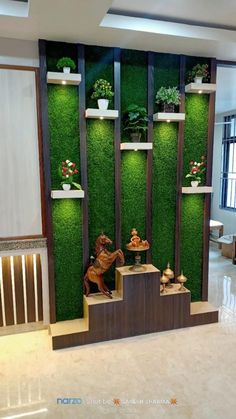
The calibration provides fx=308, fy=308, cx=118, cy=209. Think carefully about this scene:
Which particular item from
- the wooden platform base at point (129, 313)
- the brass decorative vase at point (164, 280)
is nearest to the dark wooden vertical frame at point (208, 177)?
the wooden platform base at point (129, 313)

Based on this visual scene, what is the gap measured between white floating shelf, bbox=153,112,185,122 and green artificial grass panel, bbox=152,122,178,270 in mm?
149

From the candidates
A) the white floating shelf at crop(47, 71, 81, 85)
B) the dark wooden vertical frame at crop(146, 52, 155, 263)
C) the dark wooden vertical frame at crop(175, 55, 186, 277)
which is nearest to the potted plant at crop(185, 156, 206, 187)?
the dark wooden vertical frame at crop(175, 55, 186, 277)

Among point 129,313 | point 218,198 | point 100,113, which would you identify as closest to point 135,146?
point 100,113

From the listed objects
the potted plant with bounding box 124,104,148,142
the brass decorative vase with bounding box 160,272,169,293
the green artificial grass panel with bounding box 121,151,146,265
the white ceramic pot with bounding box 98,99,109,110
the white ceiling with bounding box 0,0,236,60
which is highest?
the white ceiling with bounding box 0,0,236,60

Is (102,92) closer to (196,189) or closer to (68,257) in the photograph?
(196,189)

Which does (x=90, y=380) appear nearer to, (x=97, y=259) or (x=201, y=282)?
(x=97, y=259)

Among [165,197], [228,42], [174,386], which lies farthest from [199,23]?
[174,386]

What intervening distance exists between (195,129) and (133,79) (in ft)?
3.27

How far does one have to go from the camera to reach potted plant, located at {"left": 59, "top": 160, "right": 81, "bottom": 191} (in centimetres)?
337

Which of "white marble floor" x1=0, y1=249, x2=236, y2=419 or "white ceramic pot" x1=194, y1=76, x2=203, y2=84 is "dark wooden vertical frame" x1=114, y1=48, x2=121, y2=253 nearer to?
"white ceramic pot" x1=194, y1=76, x2=203, y2=84

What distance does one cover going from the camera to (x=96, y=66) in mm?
3453

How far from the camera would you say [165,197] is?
3.93m

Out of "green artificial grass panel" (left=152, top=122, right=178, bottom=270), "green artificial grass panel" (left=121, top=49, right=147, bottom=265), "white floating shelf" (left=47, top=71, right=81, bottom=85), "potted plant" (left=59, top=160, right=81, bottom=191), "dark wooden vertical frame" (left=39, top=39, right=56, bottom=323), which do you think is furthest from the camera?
"green artificial grass panel" (left=152, top=122, right=178, bottom=270)

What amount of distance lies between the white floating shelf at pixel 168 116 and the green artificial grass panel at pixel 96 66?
0.64 metres
